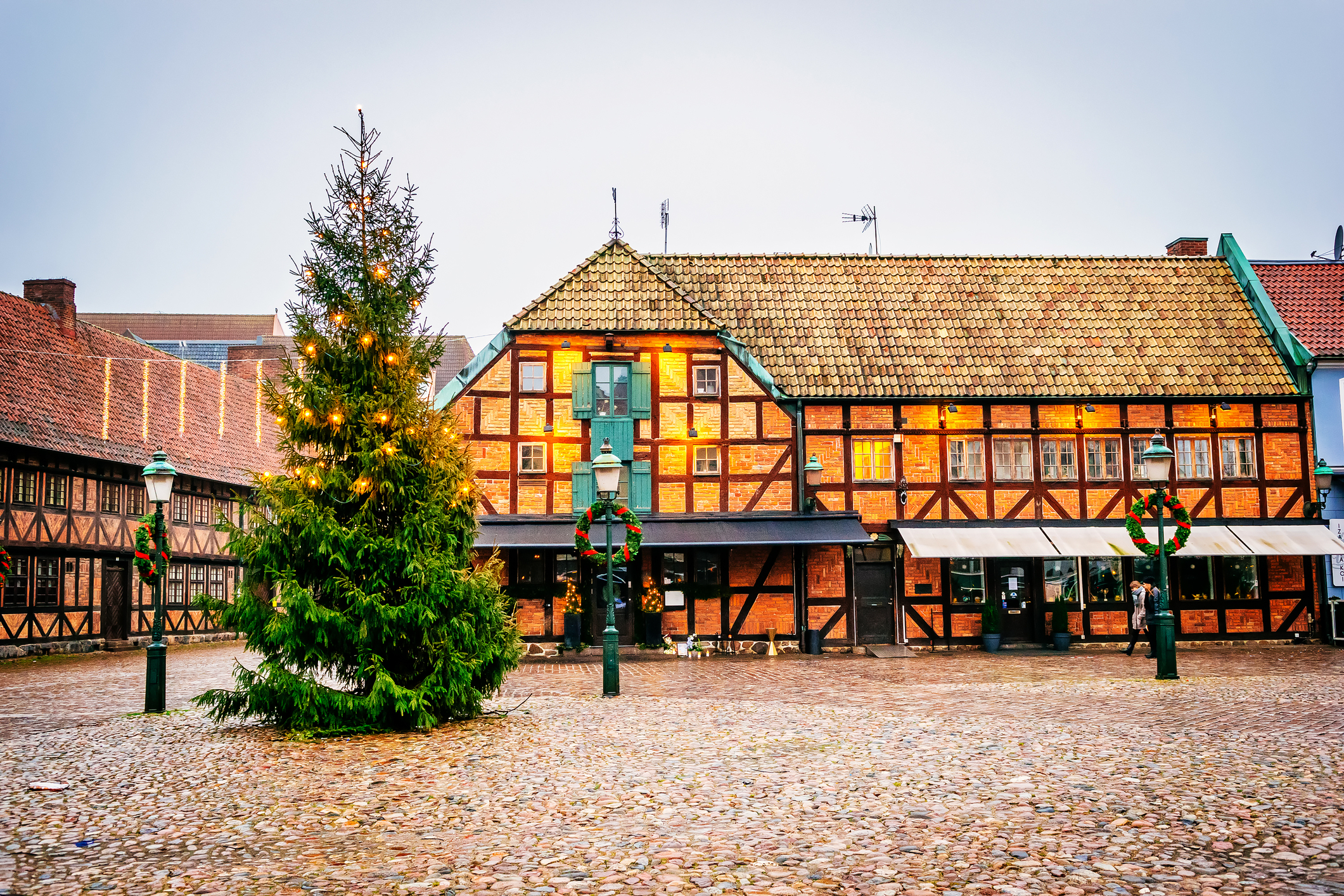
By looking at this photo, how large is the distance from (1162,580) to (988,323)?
38.0 feet

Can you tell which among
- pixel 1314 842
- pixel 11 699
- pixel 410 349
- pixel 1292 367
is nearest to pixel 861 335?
pixel 1292 367

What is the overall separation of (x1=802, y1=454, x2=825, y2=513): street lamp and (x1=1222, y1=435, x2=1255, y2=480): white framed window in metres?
9.72

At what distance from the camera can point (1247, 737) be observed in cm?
1162

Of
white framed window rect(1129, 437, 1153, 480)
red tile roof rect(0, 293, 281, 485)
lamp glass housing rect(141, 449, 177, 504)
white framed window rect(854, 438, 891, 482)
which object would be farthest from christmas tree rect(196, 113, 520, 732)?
white framed window rect(1129, 437, 1153, 480)

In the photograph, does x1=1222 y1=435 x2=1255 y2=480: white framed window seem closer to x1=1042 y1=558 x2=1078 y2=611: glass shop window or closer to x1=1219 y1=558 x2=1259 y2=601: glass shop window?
x1=1219 y1=558 x2=1259 y2=601: glass shop window

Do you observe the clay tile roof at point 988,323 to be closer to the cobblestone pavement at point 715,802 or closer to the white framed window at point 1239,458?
the white framed window at point 1239,458

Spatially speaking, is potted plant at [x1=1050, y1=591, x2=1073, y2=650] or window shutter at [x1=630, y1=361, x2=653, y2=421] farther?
window shutter at [x1=630, y1=361, x2=653, y2=421]

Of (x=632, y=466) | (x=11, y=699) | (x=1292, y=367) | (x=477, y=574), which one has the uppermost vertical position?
(x=1292, y=367)

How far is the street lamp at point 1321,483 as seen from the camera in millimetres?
25234

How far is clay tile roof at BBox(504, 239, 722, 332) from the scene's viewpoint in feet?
86.9

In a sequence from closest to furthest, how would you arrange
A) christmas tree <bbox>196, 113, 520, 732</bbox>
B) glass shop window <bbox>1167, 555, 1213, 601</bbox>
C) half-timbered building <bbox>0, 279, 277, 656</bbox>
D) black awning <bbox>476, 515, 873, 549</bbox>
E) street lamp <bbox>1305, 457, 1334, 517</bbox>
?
christmas tree <bbox>196, 113, 520, 732</bbox>
black awning <bbox>476, 515, 873, 549</bbox>
street lamp <bbox>1305, 457, 1334, 517</bbox>
glass shop window <bbox>1167, 555, 1213, 601</bbox>
half-timbered building <bbox>0, 279, 277, 656</bbox>

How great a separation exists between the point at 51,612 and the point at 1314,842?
30.3 meters

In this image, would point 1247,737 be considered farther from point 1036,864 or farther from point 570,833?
point 570,833

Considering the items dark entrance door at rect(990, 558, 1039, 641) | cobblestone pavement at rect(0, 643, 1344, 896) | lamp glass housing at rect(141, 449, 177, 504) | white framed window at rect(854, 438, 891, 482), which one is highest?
white framed window at rect(854, 438, 891, 482)
